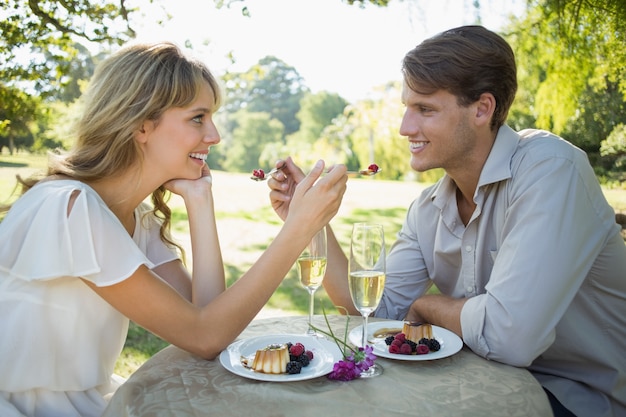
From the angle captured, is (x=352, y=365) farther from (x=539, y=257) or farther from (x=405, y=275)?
(x=405, y=275)

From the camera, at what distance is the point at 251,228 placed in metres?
11.9

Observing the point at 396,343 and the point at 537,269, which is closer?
the point at 396,343

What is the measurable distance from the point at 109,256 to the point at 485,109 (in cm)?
178

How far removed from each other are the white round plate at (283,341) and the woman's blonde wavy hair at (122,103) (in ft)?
2.91

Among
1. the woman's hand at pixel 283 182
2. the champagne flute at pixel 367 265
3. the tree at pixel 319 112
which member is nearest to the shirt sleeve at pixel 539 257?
the champagne flute at pixel 367 265

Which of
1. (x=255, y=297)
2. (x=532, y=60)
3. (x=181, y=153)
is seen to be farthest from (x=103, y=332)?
(x=532, y=60)

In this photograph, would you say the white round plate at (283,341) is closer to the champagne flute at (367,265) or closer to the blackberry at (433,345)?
the champagne flute at (367,265)

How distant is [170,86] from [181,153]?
274mm

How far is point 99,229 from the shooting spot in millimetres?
1946

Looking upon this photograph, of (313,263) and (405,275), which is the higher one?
(313,263)

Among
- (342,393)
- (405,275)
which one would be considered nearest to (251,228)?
(405,275)

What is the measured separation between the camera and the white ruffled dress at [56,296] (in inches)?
74.9

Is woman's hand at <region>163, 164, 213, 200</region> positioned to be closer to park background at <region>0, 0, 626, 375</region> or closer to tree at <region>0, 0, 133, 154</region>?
park background at <region>0, 0, 626, 375</region>

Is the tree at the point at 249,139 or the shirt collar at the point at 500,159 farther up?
the shirt collar at the point at 500,159
